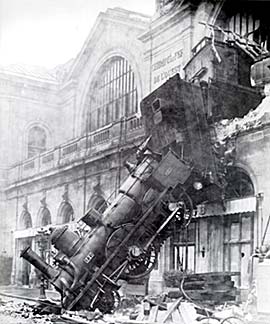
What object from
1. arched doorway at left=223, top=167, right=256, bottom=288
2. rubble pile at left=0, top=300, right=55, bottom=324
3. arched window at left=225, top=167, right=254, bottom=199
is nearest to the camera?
arched doorway at left=223, top=167, right=256, bottom=288

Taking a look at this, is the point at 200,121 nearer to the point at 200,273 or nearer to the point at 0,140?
the point at 200,273

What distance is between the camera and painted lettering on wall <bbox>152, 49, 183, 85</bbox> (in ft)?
17.5

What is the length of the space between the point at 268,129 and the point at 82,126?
258 cm

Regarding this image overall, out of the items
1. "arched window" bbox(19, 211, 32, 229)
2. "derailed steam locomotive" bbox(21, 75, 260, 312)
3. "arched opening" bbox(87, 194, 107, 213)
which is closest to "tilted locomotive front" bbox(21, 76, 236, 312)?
"derailed steam locomotive" bbox(21, 75, 260, 312)

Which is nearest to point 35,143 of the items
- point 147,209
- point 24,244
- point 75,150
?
point 75,150

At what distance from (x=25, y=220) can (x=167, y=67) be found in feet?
6.04

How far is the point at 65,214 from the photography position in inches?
238

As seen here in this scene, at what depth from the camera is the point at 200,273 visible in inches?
190

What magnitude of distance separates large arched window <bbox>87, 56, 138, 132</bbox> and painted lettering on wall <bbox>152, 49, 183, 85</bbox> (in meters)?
0.30

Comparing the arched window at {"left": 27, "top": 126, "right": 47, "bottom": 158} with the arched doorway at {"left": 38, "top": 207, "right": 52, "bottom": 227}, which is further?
the arched window at {"left": 27, "top": 126, "right": 47, "bottom": 158}

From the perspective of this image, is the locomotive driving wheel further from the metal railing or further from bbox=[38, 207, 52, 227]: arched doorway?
the metal railing

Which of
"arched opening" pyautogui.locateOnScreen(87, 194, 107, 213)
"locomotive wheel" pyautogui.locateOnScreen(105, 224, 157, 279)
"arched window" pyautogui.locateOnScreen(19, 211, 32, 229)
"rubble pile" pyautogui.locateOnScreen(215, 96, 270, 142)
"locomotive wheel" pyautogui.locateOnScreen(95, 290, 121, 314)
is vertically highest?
"rubble pile" pyautogui.locateOnScreen(215, 96, 270, 142)

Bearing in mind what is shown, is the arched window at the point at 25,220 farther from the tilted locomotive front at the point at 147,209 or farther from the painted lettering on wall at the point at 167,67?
the painted lettering on wall at the point at 167,67

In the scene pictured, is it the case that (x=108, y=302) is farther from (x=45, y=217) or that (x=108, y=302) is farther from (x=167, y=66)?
(x=167, y=66)
